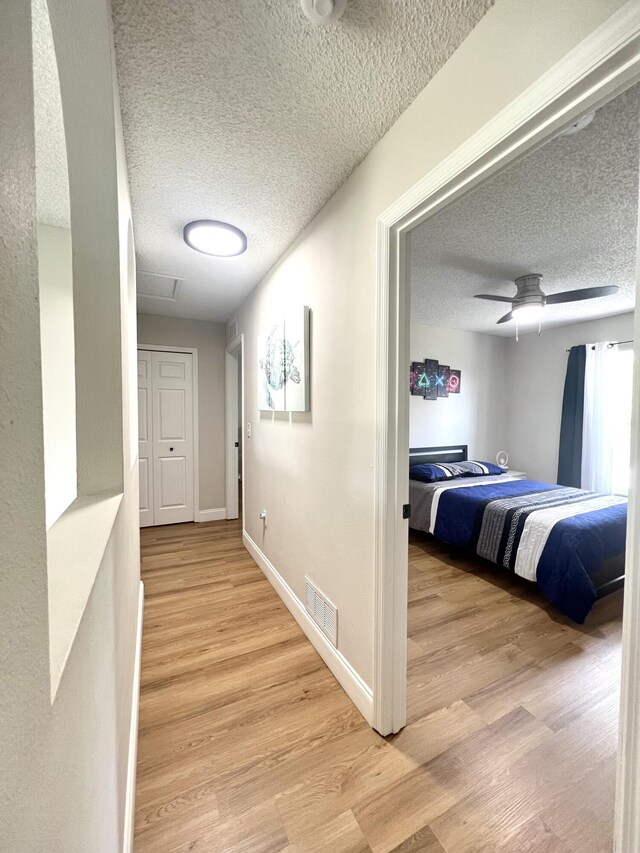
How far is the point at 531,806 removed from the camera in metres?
1.18

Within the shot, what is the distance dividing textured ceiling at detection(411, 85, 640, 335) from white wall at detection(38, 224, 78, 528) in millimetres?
1662

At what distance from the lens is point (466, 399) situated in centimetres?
482

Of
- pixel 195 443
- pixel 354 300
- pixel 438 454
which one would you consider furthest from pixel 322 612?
pixel 438 454

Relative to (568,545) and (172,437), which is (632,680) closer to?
(568,545)

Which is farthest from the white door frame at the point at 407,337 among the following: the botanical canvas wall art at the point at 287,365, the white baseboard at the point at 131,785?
the white baseboard at the point at 131,785

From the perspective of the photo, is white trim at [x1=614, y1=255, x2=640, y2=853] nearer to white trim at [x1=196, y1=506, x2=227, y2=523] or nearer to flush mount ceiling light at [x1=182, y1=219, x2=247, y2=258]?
flush mount ceiling light at [x1=182, y1=219, x2=247, y2=258]

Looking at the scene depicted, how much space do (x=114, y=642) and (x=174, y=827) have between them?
772 mm

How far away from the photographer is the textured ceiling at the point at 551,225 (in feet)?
4.72

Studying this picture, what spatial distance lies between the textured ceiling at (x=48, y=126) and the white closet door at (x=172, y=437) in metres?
2.39

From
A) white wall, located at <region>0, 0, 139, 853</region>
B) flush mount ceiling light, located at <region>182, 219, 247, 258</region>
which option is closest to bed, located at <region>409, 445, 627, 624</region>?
white wall, located at <region>0, 0, 139, 853</region>

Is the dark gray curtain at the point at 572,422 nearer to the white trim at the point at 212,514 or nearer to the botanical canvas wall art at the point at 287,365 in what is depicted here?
the botanical canvas wall art at the point at 287,365

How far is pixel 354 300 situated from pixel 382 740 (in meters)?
1.88

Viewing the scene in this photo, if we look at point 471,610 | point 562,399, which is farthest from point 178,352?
point 562,399

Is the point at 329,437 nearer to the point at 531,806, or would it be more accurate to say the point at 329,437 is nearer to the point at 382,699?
the point at 382,699
